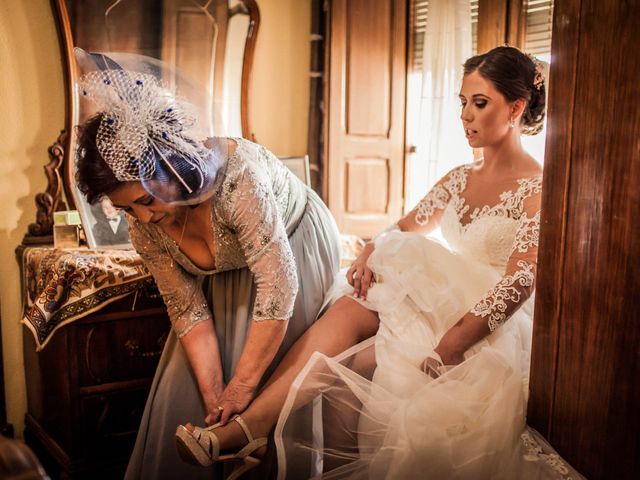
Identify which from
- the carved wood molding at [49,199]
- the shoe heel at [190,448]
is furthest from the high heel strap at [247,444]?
the carved wood molding at [49,199]

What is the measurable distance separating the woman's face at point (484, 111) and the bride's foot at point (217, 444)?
1.16 metres

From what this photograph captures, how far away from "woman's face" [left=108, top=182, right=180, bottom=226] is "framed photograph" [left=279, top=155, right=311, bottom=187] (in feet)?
5.18

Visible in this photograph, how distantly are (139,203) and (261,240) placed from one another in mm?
316

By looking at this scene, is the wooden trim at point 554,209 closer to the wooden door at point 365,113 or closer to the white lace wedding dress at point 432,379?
the white lace wedding dress at point 432,379

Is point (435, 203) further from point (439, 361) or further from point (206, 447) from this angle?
point (206, 447)

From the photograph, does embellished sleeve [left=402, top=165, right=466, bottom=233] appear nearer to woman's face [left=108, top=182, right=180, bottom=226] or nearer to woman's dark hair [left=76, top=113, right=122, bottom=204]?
woman's face [left=108, top=182, right=180, bottom=226]

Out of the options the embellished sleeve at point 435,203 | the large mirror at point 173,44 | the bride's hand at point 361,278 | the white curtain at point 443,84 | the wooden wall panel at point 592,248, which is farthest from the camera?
the white curtain at point 443,84

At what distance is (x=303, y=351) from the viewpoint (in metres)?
1.74

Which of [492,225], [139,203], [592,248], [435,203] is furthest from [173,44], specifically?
[592,248]

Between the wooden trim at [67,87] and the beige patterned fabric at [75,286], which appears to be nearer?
the beige patterned fabric at [75,286]

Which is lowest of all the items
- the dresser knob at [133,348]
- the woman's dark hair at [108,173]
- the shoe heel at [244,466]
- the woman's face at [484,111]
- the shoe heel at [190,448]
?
the shoe heel at [244,466]

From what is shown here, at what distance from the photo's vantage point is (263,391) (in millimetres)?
1690

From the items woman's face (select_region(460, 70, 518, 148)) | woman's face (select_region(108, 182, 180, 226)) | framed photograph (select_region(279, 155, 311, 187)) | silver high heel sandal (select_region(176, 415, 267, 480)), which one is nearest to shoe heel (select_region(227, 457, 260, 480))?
silver high heel sandal (select_region(176, 415, 267, 480))

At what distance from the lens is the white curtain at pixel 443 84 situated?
10.8 feet
